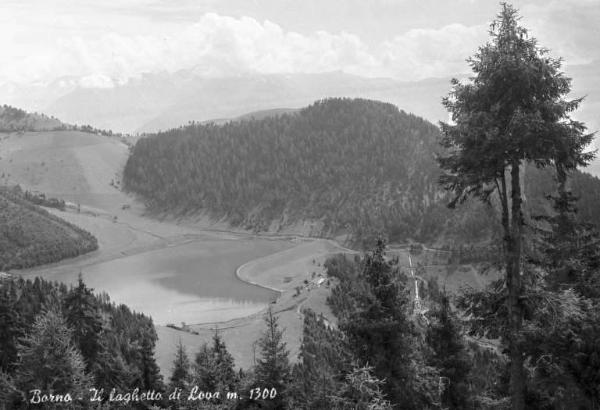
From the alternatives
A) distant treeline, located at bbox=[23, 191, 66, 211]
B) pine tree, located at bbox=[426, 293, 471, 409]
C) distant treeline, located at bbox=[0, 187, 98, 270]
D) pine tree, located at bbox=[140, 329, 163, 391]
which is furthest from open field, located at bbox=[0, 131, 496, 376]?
pine tree, located at bbox=[426, 293, 471, 409]

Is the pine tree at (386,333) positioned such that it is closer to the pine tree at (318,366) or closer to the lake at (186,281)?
the pine tree at (318,366)

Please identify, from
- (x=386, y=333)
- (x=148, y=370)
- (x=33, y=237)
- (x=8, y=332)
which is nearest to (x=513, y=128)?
(x=386, y=333)

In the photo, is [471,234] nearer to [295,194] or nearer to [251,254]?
[251,254]

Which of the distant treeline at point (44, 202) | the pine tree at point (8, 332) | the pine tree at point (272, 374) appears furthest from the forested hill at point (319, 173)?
the pine tree at point (272, 374)

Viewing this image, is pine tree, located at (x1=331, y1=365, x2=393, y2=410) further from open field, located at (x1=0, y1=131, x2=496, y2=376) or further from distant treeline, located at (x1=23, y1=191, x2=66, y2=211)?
distant treeline, located at (x1=23, y1=191, x2=66, y2=211)

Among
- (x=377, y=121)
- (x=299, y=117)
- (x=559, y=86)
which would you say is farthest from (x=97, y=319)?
(x=299, y=117)

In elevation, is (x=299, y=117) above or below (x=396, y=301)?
above

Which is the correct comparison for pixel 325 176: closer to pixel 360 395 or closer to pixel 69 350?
pixel 69 350
